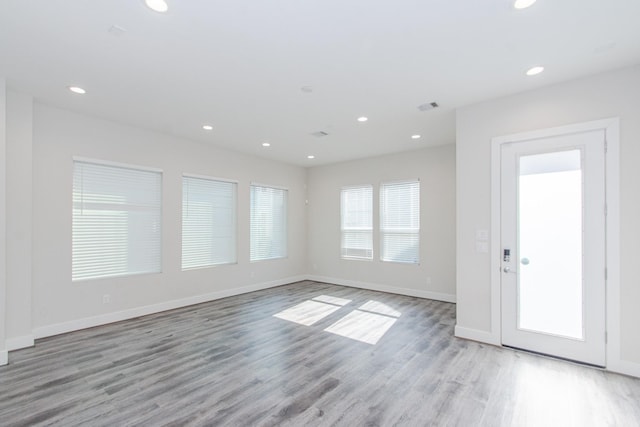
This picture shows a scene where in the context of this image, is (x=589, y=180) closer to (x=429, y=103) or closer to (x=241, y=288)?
(x=429, y=103)

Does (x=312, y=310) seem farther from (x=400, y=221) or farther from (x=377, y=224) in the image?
(x=400, y=221)

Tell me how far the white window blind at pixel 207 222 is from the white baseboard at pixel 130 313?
588mm

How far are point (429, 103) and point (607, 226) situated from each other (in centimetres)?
227

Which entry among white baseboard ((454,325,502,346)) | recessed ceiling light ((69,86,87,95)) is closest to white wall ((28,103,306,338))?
recessed ceiling light ((69,86,87,95))

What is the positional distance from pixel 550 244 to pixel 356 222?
4114 mm

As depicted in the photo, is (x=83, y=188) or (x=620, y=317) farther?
(x=83, y=188)

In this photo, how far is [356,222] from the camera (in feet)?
23.1

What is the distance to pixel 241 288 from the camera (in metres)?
6.20

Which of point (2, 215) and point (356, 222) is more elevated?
point (2, 215)

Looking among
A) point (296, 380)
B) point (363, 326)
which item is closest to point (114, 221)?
point (296, 380)

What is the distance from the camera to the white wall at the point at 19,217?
3.46 m

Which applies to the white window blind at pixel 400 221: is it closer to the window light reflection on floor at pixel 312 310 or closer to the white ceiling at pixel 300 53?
the window light reflection on floor at pixel 312 310

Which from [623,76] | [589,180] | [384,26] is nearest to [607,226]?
[589,180]

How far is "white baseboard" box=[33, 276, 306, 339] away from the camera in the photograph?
12.6 feet
